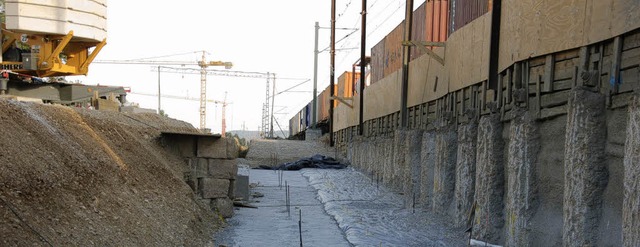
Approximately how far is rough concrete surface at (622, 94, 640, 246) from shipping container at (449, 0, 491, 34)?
288 inches

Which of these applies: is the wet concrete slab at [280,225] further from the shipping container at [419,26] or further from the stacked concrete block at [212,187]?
the shipping container at [419,26]

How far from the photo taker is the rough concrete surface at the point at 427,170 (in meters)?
16.1

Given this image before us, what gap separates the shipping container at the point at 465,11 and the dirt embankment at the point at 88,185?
686 centimetres

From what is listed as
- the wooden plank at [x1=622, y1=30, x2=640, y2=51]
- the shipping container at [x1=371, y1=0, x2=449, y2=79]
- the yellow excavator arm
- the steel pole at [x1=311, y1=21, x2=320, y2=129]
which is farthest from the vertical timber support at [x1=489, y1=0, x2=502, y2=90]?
the steel pole at [x1=311, y1=21, x2=320, y2=129]

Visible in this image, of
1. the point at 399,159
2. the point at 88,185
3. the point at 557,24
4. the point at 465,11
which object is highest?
the point at 465,11

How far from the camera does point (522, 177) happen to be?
9.44 m

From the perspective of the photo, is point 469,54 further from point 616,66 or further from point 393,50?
point 393,50

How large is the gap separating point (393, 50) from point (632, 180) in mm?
20742

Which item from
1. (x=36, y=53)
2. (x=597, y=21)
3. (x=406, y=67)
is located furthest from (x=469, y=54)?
(x=36, y=53)

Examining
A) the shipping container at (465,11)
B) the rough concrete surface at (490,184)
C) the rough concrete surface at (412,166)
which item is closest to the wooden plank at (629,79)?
the rough concrete surface at (490,184)

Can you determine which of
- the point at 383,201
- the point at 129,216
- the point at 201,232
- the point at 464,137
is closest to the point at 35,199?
the point at 129,216

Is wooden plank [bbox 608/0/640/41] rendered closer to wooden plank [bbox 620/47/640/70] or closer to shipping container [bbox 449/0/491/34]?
wooden plank [bbox 620/47/640/70]

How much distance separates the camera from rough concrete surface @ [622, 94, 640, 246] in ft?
21.0

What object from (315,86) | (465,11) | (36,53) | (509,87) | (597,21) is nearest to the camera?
(597,21)
